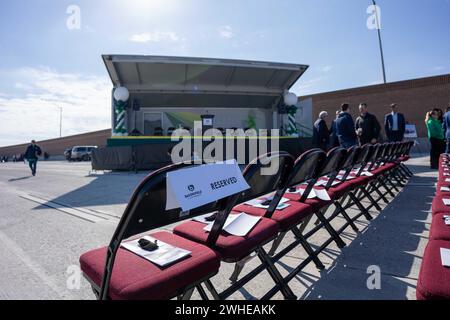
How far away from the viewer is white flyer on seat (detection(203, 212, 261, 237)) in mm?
1614

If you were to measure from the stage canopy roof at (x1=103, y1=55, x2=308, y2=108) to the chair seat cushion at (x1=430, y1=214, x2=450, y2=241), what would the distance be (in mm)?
10276

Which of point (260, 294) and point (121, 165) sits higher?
point (121, 165)

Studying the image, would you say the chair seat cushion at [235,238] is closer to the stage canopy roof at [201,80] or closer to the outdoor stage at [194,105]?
the outdoor stage at [194,105]

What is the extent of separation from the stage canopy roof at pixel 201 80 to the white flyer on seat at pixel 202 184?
10.1 metres

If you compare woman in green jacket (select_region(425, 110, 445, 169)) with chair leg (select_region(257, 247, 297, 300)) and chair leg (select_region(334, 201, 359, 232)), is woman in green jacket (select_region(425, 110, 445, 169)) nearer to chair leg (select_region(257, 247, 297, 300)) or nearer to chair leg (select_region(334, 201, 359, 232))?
chair leg (select_region(334, 201, 359, 232))

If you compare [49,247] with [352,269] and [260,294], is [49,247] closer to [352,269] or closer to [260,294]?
[260,294]

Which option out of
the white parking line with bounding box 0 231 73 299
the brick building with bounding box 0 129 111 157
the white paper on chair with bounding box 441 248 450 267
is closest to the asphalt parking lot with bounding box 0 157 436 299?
the white parking line with bounding box 0 231 73 299

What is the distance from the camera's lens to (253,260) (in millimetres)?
2475

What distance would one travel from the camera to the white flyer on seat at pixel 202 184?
1.16 meters

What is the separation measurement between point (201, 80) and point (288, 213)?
11151mm

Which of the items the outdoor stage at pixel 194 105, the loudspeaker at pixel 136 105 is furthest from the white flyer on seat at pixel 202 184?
the loudspeaker at pixel 136 105

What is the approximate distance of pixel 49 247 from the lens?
279cm

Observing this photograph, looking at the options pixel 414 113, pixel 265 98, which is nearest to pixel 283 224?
pixel 265 98
